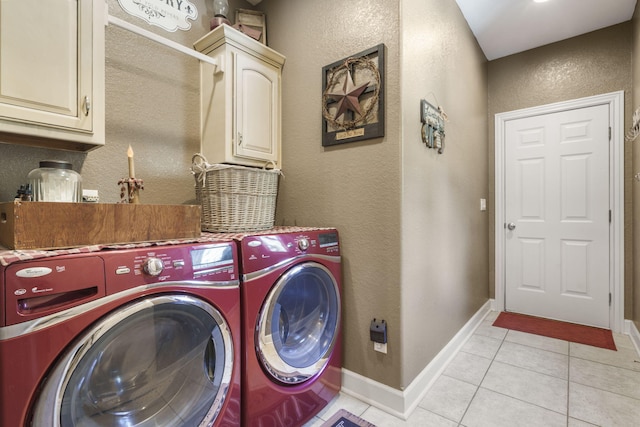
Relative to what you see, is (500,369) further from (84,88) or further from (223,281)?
(84,88)

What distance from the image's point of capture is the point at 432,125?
186 centimetres

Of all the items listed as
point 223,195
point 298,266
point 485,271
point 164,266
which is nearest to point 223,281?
point 164,266

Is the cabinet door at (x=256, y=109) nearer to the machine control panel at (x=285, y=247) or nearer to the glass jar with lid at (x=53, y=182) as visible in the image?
the machine control panel at (x=285, y=247)

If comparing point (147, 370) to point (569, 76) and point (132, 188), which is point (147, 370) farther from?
point (569, 76)

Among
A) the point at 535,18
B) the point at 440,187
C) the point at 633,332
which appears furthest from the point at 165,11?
the point at 633,332

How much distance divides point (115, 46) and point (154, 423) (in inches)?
69.7

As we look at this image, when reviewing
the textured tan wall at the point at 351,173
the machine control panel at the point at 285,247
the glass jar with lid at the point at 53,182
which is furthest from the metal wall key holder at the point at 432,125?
the glass jar with lid at the point at 53,182

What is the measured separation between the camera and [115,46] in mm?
1584

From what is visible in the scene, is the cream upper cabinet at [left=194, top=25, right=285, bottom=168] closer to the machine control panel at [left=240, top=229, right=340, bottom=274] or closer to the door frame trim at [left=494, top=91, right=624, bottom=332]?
the machine control panel at [left=240, top=229, right=340, bottom=274]

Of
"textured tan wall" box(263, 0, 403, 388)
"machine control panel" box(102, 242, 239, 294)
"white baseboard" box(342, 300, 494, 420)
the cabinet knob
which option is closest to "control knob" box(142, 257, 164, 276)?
"machine control panel" box(102, 242, 239, 294)

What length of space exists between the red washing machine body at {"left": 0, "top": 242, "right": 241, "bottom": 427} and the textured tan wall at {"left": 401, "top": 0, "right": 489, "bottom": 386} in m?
0.96

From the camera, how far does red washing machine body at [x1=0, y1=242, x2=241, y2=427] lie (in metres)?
0.71

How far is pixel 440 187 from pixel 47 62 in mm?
2086

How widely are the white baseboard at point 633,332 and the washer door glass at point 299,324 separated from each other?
2476mm
